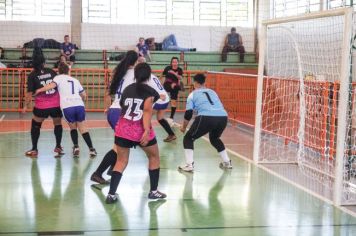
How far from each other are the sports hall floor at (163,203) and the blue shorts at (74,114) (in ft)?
2.35

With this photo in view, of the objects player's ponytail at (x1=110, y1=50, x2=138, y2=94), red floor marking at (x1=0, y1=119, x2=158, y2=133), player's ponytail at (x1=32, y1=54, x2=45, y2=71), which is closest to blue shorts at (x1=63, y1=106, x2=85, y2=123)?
player's ponytail at (x1=32, y1=54, x2=45, y2=71)

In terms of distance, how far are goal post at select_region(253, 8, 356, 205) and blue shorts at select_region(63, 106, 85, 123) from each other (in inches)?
118

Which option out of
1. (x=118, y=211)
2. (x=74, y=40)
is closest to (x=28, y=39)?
(x=74, y=40)

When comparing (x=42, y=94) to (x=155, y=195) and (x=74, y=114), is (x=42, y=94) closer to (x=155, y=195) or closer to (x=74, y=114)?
(x=74, y=114)

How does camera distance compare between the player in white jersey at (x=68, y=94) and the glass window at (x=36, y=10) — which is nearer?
the player in white jersey at (x=68, y=94)

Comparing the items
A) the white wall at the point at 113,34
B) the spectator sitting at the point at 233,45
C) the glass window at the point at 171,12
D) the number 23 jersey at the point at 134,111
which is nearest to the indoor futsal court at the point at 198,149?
the number 23 jersey at the point at 134,111

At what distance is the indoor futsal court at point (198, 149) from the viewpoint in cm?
663

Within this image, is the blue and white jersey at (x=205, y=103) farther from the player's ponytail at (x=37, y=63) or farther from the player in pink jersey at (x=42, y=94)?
the player's ponytail at (x=37, y=63)

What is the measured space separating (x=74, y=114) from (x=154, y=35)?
14.0m

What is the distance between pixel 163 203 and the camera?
7262 millimetres

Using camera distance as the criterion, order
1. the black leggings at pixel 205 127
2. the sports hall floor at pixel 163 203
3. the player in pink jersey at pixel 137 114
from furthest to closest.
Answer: the black leggings at pixel 205 127 < the player in pink jersey at pixel 137 114 < the sports hall floor at pixel 163 203

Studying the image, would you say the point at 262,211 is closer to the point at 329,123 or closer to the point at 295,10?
the point at 329,123

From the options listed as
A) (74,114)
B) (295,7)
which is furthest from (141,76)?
(295,7)

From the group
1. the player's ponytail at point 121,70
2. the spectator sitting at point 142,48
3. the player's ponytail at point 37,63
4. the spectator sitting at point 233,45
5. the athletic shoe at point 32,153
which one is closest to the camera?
the player's ponytail at point 121,70
